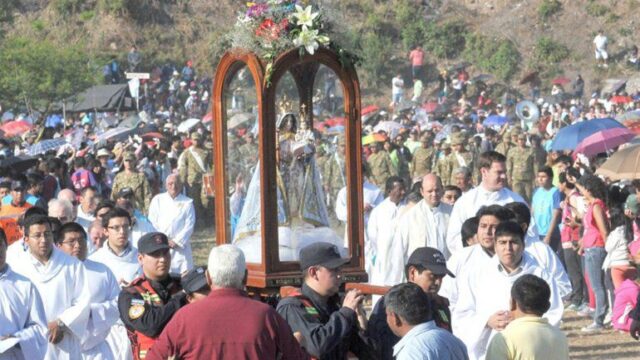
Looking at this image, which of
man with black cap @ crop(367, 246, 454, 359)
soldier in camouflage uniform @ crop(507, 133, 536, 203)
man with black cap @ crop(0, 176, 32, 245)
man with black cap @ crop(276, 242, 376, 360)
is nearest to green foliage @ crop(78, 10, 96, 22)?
soldier in camouflage uniform @ crop(507, 133, 536, 203)

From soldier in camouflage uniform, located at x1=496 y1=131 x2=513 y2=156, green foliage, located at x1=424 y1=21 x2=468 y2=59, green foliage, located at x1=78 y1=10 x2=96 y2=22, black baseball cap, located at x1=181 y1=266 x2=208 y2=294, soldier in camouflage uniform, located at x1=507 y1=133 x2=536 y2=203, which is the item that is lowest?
black baseball cap, located at x1=181 y1=266 x2=208 y2=294

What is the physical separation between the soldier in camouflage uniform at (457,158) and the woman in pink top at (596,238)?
20.6 ft

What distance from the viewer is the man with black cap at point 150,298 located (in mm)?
7449

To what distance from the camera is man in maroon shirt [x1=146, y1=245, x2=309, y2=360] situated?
19.5ft

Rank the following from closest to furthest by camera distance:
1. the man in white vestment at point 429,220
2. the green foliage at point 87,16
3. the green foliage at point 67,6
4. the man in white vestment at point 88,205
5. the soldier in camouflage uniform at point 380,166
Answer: the man in white vestment at point 429,220
the man in white vestment at point 88,205
the soldier in camouflage uniform at point 380,166
the green foliage at point 87,16
the green foliage at point 67,6

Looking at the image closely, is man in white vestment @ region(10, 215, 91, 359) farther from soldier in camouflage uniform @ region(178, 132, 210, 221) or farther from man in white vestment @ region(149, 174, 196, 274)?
soldier in camouflage uniform @ region(178, 132, 210, 221)

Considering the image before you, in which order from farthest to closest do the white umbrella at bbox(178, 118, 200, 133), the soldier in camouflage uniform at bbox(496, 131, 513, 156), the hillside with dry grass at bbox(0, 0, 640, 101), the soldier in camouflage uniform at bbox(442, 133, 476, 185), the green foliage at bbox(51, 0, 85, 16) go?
the green foliage at bbox(51, 0, 85, 16) < the hillside with dry grass at bbox(0, 0, 640, 101) < the white umbrella at bbox(178, 118, 200, 133) < the soldier in camouflage uniform at bbox(496, 131, 513, 156) < the soldier in camouflage uniform at bbox(442, 133, 476, 185)

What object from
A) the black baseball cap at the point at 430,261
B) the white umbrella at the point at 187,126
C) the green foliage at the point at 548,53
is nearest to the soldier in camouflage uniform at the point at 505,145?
the white umbrella at the point at 187,126

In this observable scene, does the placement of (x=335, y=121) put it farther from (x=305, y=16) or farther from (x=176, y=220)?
(x=176, y=220)

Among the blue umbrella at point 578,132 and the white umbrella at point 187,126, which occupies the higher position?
the white umbrella at point 187,126

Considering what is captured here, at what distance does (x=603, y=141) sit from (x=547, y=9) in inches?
1212

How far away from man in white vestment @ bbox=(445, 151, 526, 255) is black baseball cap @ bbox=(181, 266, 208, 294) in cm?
407

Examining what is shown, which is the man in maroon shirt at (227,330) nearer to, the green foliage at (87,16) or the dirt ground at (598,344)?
the dirt ground at (598,344)

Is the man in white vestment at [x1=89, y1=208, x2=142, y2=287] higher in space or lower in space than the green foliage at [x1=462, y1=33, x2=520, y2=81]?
lower
